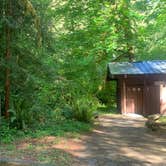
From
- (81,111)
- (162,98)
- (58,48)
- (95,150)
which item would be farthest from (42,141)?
(162,98)

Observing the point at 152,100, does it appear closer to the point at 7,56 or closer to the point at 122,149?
the point at 122,149

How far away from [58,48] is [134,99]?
8818 millimetres

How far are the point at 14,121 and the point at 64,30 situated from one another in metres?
15.4

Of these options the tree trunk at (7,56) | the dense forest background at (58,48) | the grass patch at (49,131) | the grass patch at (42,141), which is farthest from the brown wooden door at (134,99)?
the tree trunk at (7,56)

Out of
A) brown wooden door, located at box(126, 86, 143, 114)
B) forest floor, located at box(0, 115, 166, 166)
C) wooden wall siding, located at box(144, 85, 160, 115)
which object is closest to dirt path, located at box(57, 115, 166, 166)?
forest floor, located at box(0, 115, 166, 166)

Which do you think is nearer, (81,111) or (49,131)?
(49,131)

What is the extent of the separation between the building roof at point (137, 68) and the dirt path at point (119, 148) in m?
8.39

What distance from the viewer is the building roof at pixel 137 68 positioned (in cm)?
2099

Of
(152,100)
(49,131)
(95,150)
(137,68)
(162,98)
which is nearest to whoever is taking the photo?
(95,150)

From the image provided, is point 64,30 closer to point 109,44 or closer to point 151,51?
point 109,44

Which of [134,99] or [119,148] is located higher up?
[134,99]

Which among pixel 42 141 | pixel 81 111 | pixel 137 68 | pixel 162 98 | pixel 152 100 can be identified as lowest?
pixel 42 141

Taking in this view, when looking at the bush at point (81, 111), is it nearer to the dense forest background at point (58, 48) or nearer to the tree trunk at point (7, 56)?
the dense forest background at point (58, 48)

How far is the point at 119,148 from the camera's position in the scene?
31.8 feet
